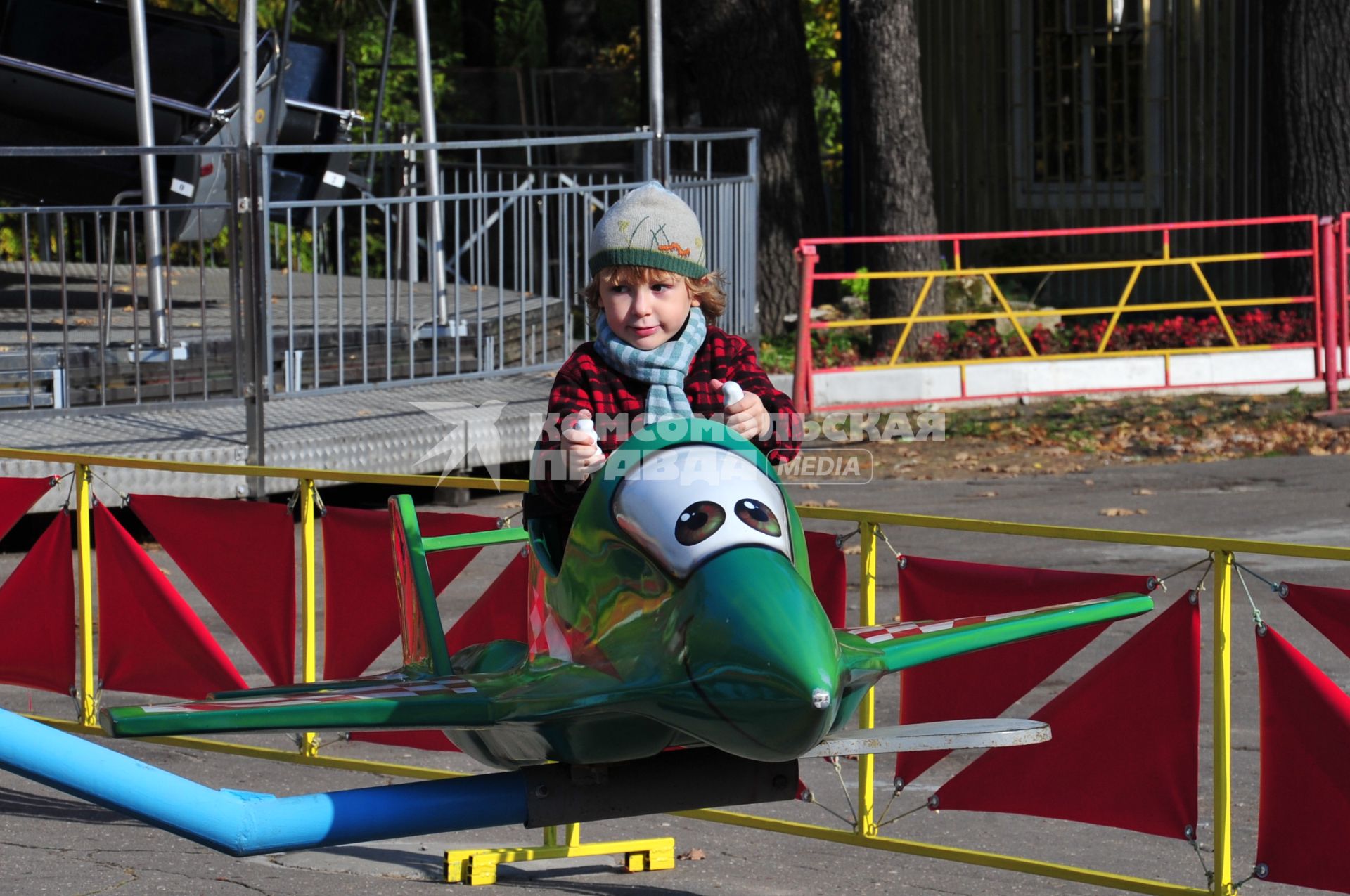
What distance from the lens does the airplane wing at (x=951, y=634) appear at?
3.39 metres

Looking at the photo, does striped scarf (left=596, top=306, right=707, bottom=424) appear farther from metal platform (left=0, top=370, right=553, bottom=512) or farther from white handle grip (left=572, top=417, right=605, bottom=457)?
metal platform (left=0, top=370, right=553, bottom=512)

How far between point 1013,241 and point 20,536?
41.7 feet

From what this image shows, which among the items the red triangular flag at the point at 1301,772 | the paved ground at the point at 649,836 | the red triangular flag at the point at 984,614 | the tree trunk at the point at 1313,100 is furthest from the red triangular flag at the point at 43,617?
the tree trunk at the point at 1313,100

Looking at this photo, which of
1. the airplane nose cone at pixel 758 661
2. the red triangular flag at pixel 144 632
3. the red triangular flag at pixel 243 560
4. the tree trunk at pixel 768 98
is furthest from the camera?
the tree trunk at pixel 768 98

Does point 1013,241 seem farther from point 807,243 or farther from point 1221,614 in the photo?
point 1221,614

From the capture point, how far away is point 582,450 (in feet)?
11.8

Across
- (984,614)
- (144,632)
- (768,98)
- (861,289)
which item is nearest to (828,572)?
(984,614)

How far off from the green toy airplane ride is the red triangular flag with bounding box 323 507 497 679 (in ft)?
7.91

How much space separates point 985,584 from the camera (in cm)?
513

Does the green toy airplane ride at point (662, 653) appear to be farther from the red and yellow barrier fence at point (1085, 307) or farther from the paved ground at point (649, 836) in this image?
the red and yellow barrier fence at point (1085, 307)

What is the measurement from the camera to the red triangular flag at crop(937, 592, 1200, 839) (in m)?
4.86

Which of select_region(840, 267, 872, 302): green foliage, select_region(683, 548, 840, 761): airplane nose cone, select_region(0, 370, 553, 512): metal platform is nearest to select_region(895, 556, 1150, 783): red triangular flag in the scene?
select_region(683, 548, 840, 761): airplane nose cone

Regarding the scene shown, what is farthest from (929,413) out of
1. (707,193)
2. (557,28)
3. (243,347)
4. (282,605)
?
(557,28)

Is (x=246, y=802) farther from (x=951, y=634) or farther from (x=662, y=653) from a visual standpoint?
(x=951, y=634)
